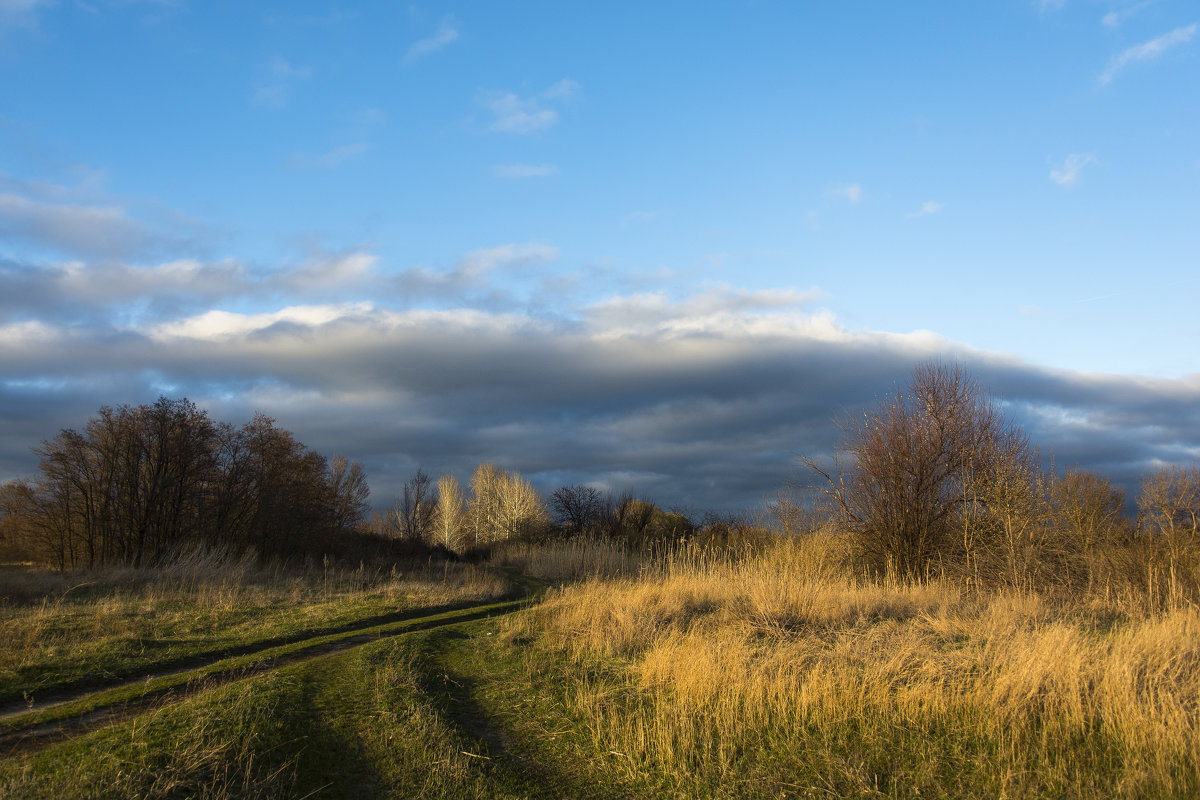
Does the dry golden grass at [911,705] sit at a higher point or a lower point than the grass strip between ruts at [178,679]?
higher

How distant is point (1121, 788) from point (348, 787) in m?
5.76

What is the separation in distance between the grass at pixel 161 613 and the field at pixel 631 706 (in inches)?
3.2

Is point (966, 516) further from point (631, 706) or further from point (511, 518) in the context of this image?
point (511, 518)

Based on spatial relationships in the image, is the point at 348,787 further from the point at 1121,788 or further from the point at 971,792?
the point at 1121,788

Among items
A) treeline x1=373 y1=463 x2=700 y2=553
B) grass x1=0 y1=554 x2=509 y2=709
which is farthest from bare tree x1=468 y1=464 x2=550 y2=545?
grass x1=0 y1=554 x2=509 y2=709

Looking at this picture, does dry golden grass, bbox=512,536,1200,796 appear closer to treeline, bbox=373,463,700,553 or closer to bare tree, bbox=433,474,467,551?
treeline, bbox=373,463,700,553

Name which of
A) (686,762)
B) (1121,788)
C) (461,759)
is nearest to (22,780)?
(461,759)

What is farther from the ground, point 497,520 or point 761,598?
point 761,598

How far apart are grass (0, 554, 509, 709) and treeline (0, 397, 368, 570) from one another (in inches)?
383

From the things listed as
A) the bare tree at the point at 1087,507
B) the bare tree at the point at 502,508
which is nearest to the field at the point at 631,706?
the bare tree at the point at 1087,507

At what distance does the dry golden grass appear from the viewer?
5.13 m

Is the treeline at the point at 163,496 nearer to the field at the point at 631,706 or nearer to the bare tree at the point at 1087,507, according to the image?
the field at the point at 631,706

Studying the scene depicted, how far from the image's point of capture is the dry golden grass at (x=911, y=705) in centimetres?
513

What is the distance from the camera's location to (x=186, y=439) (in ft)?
98.9
